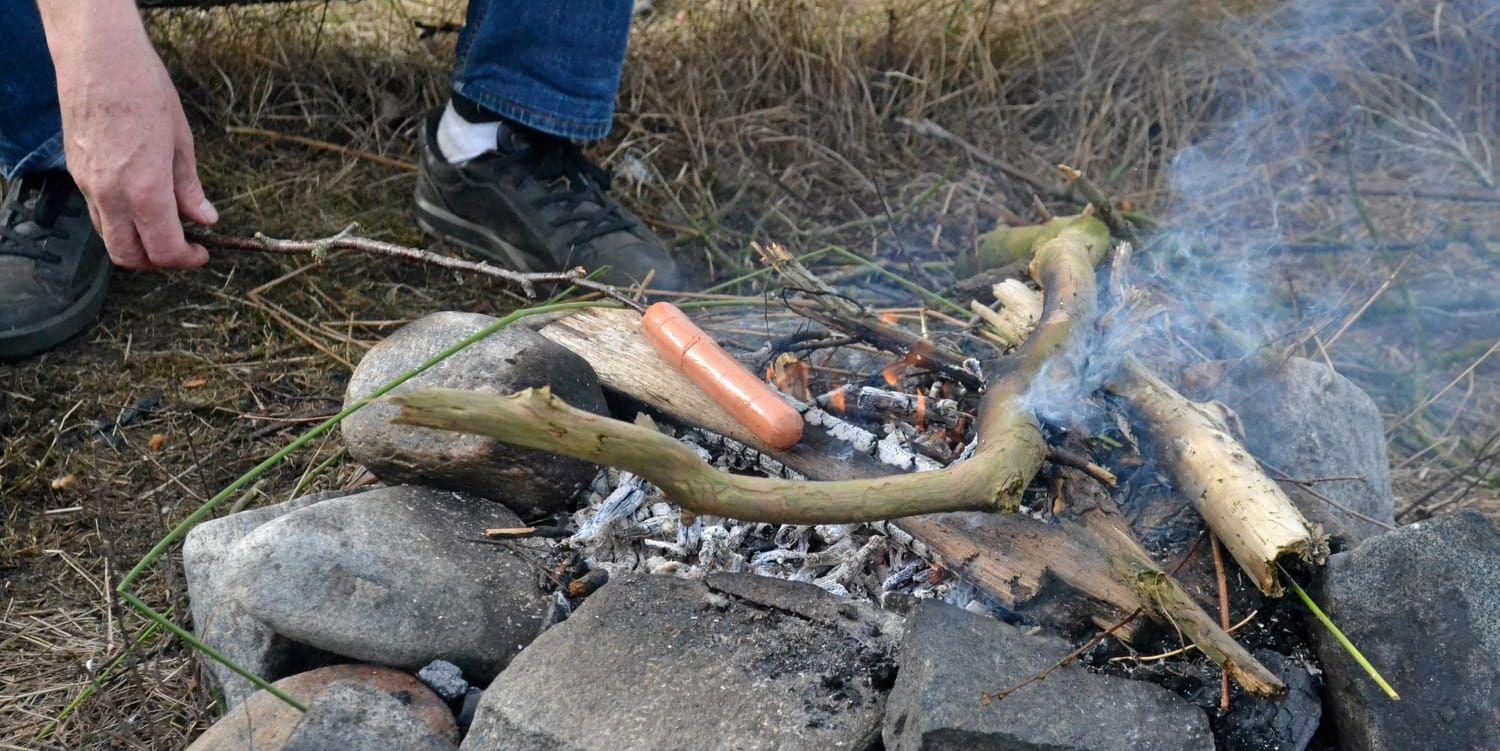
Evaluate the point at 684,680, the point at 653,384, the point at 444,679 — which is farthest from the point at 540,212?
the point at 684,680

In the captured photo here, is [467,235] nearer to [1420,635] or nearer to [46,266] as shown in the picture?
[46,266]

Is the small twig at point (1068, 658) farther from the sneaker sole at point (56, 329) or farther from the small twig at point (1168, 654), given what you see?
the sneaker sole at point (56, 329)

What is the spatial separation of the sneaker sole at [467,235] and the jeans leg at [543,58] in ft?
1.26

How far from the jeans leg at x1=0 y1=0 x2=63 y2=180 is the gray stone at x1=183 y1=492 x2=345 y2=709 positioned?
4.78 feet

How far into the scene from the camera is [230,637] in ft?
6.81

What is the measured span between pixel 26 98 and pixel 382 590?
1.92 meters

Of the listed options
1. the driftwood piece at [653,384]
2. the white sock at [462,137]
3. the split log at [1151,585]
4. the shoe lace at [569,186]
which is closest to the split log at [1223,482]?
the split log at [1151,585]

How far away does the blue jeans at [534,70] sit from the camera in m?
3.01

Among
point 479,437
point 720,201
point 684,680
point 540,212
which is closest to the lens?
point 684,680

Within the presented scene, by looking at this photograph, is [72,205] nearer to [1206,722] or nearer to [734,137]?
[734,137]

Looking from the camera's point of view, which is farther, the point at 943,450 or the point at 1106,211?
the point at 1106,211

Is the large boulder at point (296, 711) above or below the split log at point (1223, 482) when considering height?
below

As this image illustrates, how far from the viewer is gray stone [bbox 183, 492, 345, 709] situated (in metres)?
2.05

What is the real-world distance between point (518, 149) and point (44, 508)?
159 centimetres
